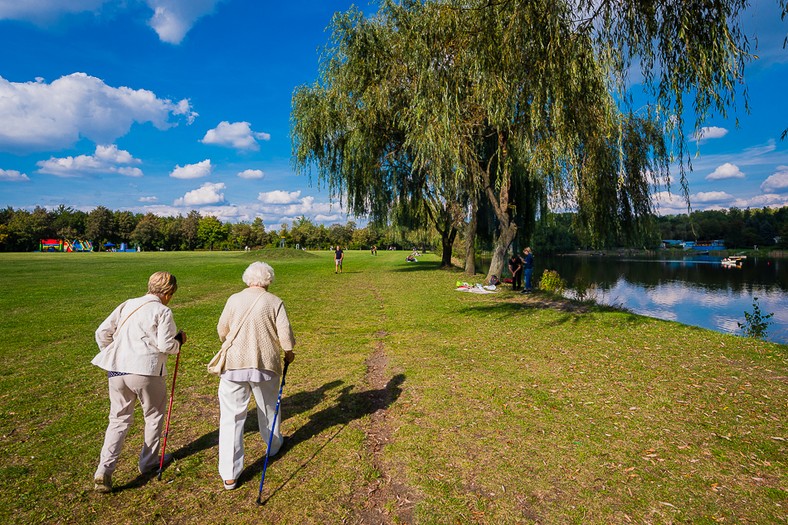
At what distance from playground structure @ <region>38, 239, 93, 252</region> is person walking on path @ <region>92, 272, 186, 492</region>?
111408mm

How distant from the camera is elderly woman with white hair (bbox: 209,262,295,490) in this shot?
3.64 meters

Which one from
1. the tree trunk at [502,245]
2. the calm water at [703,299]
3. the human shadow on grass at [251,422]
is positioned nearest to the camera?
the human shadow on grass at [251,422]

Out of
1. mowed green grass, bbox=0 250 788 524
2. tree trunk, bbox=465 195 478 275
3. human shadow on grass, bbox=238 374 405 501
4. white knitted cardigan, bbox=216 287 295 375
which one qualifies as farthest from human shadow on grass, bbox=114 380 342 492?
tree trunk, bbox=465 195 478 275

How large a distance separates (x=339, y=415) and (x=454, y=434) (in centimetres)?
150

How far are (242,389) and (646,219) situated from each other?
59.0 feet

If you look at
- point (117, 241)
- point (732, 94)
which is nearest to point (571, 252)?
point (732, 94)

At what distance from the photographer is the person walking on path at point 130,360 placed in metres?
3.50

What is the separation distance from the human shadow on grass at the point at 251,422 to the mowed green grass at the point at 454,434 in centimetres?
3

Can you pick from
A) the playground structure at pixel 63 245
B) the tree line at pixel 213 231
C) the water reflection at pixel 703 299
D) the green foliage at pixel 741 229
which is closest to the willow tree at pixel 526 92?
the water reflection at pixel 703 299

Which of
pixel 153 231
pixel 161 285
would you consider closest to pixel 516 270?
pixel 161 285

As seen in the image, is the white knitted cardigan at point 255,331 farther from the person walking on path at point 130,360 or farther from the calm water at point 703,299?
the calm water at point 703,299

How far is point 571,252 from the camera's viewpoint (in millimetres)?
90875

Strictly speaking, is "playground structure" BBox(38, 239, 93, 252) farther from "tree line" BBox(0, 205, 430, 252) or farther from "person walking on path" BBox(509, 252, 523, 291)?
"person walking on path" BBox(509, 252, 523, 291)

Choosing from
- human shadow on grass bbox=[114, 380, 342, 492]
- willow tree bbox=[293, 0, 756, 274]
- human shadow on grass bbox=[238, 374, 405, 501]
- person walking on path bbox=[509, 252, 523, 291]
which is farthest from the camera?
person walking on path bbox=[509, 252, 523, 291]
